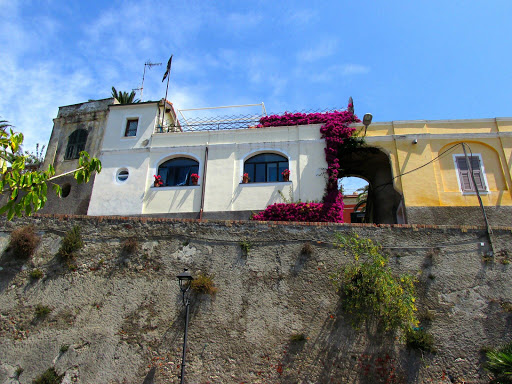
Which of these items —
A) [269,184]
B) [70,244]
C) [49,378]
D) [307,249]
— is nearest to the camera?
[49,378]

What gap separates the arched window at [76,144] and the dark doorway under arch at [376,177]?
11257mm

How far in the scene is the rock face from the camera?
8.96m

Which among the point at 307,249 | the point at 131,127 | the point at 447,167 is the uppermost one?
the point at 131,127

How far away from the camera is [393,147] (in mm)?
15445

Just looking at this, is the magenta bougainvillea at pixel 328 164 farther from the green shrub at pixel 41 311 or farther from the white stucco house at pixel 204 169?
the green shrub at pixel 41 311

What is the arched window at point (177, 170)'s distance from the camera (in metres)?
16.4

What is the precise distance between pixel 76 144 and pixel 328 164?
11.1 m

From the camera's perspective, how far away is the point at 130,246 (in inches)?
426

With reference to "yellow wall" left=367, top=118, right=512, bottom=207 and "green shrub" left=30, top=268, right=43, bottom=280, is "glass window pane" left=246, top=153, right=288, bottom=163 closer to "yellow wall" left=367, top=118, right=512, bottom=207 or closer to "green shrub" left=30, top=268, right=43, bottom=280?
"yellow wall" left=367, top=118, right=512, bottom=207

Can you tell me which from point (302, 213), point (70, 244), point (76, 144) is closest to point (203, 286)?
point (70, 244)

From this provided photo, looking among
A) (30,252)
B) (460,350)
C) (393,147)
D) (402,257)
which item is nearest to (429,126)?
(393,147)

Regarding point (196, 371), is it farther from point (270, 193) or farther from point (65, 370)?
point (270, 193)

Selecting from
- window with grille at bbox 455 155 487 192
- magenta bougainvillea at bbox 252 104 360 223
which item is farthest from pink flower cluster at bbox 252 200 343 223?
window with grille at bbox 455 155 487 192

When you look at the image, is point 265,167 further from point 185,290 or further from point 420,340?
point 420,340
